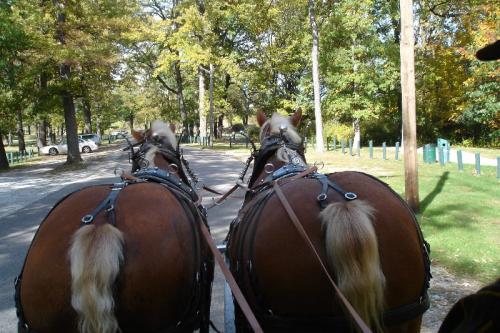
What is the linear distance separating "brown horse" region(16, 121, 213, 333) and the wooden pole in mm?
7301

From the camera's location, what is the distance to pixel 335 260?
2428mm

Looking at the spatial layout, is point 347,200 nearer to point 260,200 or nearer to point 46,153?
point 260,200

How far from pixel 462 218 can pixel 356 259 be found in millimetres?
7342

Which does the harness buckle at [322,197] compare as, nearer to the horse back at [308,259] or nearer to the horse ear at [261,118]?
the horse back at [308,259]

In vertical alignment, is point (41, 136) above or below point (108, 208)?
above

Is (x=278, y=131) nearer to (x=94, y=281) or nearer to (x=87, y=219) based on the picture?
Answer: (x=87, y=219)

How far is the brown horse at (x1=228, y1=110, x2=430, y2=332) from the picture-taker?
7.90ft

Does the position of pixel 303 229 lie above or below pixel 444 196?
above

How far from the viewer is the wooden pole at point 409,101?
30.2 ft

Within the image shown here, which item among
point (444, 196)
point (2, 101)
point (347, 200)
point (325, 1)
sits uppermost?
point (325, 1)

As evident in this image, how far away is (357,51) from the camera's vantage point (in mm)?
28984

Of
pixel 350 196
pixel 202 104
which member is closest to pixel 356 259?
pixel 350 196

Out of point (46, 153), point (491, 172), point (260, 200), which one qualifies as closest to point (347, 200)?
point (260, 200)

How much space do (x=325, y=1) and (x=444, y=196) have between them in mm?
18995
